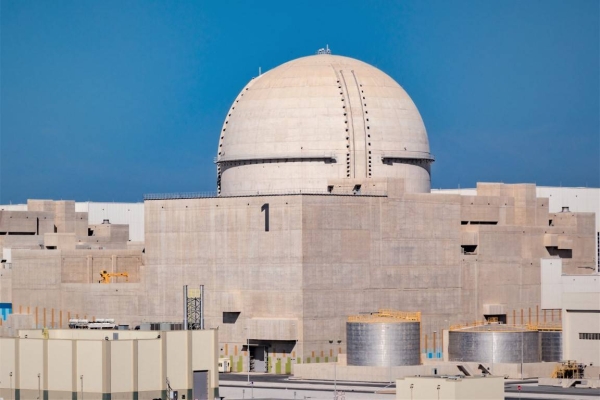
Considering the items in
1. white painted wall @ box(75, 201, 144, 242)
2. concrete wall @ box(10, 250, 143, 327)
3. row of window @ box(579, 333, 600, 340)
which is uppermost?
white painted wall @ box(75, 201, 144, 242)

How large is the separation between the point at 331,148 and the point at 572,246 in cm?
2167

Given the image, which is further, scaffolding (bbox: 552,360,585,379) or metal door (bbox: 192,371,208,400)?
scaffolding (bbox: 552,360,585,379)

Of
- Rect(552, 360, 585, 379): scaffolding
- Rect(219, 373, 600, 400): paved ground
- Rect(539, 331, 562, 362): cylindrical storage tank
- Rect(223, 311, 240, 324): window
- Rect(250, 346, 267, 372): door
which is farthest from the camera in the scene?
Rect(223, 311, 240, 324): window

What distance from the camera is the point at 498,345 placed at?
12306cm

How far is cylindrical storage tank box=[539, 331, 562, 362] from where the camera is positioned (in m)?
124

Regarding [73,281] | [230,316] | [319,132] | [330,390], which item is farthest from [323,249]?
[73,281]

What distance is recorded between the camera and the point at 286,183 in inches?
5271

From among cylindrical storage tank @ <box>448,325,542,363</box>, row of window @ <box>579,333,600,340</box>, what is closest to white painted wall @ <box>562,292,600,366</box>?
row of window @ <box>579,333,600,340</box>

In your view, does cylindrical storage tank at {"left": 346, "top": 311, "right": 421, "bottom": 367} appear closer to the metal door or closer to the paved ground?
the paved ground

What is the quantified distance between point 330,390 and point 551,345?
20.9 metres

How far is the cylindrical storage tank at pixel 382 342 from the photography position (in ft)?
395

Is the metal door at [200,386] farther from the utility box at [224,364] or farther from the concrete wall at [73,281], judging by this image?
the concrete wall at [73,281]

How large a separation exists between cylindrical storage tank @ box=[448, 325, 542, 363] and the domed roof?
16011 mm

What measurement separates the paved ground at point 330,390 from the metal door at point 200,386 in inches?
270
